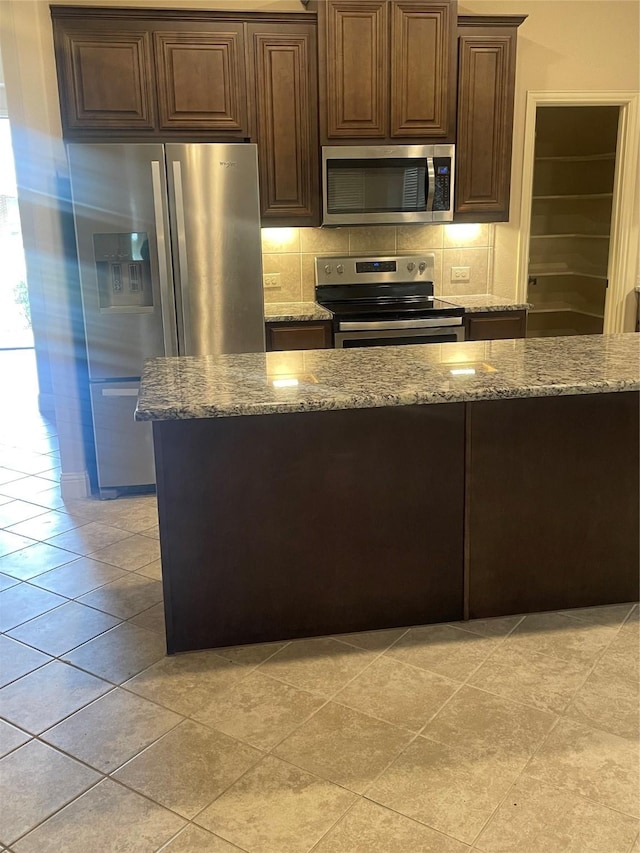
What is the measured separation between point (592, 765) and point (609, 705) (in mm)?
288

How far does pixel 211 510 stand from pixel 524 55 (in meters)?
3.65

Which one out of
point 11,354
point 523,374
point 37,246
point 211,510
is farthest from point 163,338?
point 11,354

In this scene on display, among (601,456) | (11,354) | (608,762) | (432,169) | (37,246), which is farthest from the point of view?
(11,354)

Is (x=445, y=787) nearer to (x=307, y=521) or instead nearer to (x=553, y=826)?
(x=553, y=826)

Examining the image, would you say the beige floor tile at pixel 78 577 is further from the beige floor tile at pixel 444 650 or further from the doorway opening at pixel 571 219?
the doorway opening at pixel 571 219

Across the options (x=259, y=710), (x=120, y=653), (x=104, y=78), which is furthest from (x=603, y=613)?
(x=104, y=78)

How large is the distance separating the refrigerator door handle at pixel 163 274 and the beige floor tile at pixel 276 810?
247cm

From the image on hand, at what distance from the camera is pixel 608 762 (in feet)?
6.40

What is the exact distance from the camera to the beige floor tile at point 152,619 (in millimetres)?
2682

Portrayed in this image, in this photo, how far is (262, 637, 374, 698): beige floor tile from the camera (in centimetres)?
233

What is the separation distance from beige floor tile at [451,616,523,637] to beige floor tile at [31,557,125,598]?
1.41 m

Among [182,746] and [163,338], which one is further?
[163,338]

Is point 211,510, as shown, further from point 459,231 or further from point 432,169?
point 459,231

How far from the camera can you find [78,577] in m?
3.12
